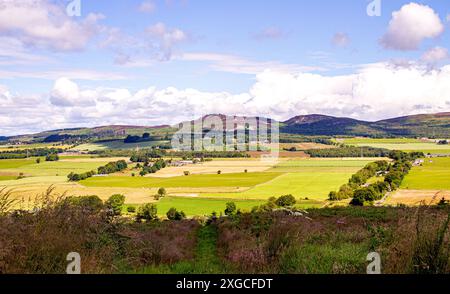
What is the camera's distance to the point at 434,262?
21.5 ft

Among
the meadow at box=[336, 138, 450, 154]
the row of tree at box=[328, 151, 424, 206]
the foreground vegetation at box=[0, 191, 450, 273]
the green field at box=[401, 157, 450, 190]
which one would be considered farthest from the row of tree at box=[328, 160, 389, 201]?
the foreground vegetation at box=[0, 191, 450, 273]

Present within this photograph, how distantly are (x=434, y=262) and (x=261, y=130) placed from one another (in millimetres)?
170858

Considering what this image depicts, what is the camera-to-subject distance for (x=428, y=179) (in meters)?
72.9

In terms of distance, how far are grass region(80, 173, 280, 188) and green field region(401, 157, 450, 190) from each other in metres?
25.4

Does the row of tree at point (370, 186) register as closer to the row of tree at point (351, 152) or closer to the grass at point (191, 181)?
the grass at point (191, 181)

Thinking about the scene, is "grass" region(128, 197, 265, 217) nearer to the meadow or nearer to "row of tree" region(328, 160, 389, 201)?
"row of tree" region(328, 160, 389, 201)

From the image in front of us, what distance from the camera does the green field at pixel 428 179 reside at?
65.1 m

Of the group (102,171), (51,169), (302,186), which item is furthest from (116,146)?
(302,186)

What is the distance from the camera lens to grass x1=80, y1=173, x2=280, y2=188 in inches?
2879

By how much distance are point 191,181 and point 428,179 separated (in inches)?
1666

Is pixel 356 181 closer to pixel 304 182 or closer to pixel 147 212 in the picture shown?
pixel 304 182

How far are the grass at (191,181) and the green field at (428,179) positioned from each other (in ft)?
83.3
